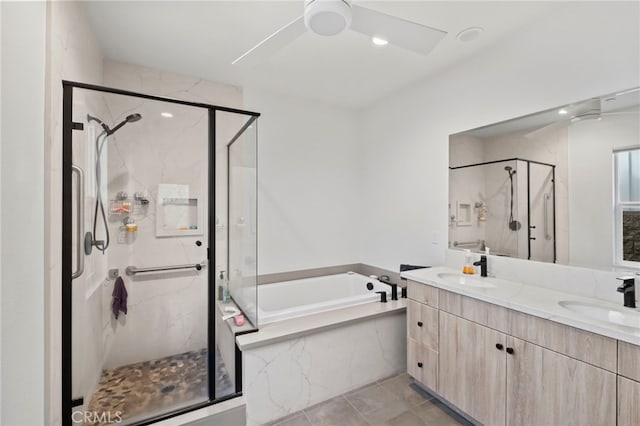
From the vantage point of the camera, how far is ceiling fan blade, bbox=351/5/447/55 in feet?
4.01

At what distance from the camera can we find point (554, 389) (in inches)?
53.0

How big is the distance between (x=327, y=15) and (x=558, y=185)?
1765mm

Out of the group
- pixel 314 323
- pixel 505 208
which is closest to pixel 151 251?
pixel 314 323

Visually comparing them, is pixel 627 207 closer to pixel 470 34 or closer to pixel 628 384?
pixel 628 384

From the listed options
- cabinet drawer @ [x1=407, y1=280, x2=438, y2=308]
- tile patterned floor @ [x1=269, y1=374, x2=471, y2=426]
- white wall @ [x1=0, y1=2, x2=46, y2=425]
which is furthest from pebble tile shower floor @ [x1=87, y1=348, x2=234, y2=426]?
cabinet drawer @ [x1=407, y1=280, x2=438, y2=308]

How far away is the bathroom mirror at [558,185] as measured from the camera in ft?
5.00

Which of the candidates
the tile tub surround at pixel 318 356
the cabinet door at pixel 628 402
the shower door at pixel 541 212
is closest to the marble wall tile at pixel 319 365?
the tile tub surround at pixel 318 356

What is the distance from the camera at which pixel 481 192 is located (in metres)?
2.24

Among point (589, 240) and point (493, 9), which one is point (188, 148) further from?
point (589, 240)

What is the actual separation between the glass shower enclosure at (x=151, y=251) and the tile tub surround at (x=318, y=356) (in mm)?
162

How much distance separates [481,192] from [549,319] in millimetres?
1139

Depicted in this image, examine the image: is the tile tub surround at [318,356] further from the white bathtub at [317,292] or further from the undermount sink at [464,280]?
the undermount sink at [464,280]

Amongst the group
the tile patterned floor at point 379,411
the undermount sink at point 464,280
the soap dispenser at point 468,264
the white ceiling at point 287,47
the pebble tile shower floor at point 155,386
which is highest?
the white ceiling at point 287,47

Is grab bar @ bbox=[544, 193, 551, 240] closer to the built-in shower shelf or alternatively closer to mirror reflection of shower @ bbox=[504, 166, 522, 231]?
mirror reflection of shower @ bbox=[504, 166, 522, 231]
